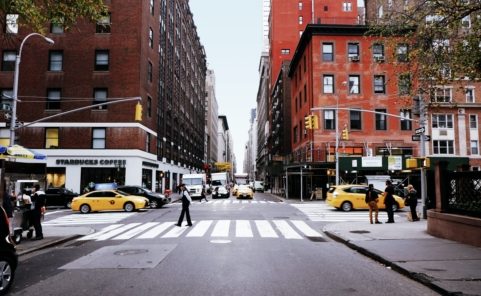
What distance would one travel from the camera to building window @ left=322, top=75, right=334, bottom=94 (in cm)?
4325

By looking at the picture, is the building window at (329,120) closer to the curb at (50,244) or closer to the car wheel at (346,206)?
the car wheel at (346,206)

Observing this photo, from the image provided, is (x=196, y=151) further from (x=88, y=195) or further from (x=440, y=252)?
(x=440, y=252)

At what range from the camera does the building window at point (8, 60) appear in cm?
4119

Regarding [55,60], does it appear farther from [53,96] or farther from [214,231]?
[214,231]

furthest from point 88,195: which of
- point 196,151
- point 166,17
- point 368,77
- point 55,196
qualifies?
point 196,151

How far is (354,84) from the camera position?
43.4 metres

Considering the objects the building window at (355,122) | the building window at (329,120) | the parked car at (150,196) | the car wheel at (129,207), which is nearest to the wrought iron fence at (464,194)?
the car wheel at (129,207)

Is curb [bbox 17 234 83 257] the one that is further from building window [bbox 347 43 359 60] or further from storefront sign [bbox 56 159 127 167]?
building window [bbox 347 43 359 60]

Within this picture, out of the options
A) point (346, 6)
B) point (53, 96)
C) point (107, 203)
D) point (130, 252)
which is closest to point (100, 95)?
point (53, 96)

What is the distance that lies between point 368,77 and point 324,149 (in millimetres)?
9071

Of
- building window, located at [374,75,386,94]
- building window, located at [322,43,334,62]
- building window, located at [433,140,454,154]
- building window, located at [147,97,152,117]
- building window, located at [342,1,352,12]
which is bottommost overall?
building window, located at [433,140,454,154]

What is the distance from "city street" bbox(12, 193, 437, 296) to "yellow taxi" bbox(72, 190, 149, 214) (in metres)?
11.6

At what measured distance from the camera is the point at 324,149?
41.8m

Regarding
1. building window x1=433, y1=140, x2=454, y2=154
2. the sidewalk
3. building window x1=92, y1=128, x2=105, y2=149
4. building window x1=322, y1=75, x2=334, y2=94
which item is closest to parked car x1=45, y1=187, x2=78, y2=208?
building window x1=92, y1=128, x2=105, y2=149
